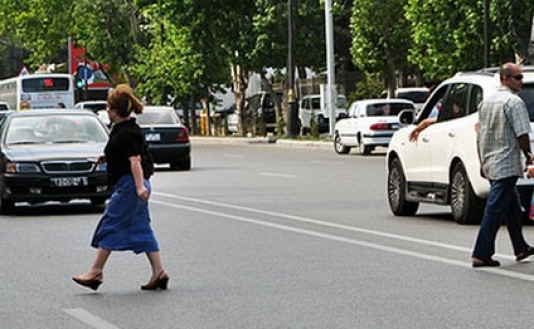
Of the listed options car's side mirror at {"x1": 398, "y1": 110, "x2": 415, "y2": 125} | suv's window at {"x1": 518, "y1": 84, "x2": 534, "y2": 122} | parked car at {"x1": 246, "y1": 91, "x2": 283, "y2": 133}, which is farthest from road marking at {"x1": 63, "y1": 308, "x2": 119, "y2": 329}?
parked car at {"x1": 246, "y1": 91, "x2": 283, "y2": 133}

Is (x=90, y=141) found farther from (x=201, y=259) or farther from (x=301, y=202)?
(x=201, y=259)

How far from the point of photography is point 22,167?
2266cm

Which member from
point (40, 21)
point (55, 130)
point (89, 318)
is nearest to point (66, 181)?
point (55, 130)

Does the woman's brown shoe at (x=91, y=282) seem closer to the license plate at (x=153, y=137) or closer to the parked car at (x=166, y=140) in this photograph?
the parked car at (x=166, y=140)

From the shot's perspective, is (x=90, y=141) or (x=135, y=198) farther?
(x=90, y=141)

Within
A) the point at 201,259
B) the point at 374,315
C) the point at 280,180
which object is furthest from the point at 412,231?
the point at 280,180

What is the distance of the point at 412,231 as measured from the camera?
18609 mm

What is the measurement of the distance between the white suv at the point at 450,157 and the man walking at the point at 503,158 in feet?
12.8

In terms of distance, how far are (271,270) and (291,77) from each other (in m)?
44.5

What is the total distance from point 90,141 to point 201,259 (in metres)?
8.07

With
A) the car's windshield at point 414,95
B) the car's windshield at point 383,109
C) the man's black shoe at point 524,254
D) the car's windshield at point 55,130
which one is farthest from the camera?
the car's windshield at point 414,95

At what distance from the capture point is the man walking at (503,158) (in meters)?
14.2

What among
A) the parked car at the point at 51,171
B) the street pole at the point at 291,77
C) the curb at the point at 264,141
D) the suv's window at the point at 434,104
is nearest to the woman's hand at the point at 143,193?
the suv's window at the point at 434,104

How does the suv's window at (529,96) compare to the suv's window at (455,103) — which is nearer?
the suv's window at (529,96)
